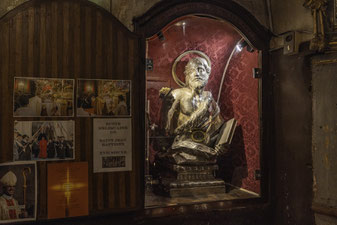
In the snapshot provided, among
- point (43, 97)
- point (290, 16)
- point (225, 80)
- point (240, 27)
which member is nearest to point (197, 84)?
point (225, 80)

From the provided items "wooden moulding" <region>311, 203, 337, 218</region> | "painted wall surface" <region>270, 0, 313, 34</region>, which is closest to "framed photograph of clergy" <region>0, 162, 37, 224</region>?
"wooden moulding" <region>311, 203, 337, 218</region>

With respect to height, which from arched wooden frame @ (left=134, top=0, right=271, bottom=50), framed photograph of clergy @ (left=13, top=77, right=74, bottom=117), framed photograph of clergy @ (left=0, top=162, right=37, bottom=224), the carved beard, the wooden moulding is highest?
arched wooden frame @ (left=134, top=0, right=271, bottom=50)

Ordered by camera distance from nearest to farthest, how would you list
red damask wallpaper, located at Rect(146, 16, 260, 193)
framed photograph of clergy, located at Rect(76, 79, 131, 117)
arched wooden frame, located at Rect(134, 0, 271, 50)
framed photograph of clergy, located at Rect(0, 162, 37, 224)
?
framed photograph of clergy, located at Rect(0, 162, 37, 224) → framed photograph of clergy, located at Rect(76, 79, 131, 117) → arched wooden frame, located at Rect(134, 0, 271, 50) → red damask wallpaper, located at Rect(146, 16, 260, 193)

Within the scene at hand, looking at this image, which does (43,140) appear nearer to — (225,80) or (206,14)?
(206,14)

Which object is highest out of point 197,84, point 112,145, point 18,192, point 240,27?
point 240,27

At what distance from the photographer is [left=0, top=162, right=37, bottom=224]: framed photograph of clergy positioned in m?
2.12

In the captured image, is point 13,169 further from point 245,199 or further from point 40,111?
point 245,199

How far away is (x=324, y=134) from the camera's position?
241 cm

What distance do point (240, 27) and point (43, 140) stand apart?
6.27 feet

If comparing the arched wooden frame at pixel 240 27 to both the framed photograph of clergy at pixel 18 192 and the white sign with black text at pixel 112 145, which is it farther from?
the framed photograph of clergy at pixel 18 192

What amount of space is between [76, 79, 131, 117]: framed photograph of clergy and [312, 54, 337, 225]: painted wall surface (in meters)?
1.49

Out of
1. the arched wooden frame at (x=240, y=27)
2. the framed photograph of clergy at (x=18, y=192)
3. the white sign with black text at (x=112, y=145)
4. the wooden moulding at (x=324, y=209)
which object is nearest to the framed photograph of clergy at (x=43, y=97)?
the white sign with black text at (x=112, y=145)

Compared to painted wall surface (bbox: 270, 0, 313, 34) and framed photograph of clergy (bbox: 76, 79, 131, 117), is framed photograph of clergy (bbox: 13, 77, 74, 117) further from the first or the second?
painted wall surface (bbox: 270, 0, 313, 34)

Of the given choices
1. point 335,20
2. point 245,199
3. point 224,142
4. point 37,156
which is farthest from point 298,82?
→ point 37,156
